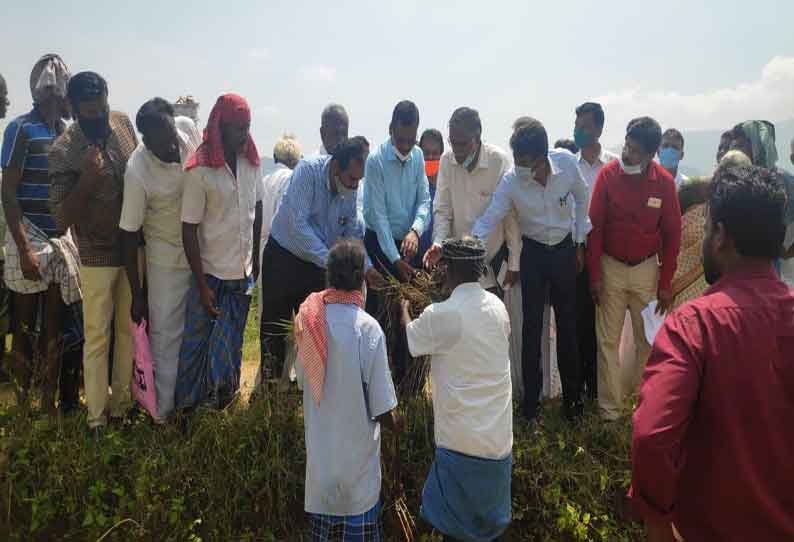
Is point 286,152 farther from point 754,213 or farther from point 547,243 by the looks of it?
point 754,213

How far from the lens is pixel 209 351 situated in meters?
3.88

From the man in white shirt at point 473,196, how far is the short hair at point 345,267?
1322 mm

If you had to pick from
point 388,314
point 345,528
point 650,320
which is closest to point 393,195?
point 388,314

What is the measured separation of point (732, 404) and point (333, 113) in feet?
13.7

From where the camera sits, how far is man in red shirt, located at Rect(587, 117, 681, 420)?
409 cm

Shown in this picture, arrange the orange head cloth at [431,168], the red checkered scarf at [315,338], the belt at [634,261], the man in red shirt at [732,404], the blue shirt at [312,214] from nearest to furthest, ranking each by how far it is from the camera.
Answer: the man in red shirt at [732,404]
the red checkered scarf at [315,338]
the blue shirt at [312,214]
the belt at [634,261]
the orange head cloth at [431,168]

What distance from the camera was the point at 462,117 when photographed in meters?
4.05

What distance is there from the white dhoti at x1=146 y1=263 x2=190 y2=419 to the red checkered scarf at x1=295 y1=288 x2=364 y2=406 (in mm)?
1367

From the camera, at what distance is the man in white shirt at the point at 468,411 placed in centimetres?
281

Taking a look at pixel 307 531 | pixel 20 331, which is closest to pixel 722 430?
pixel 307 531

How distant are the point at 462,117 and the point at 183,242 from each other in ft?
6.75

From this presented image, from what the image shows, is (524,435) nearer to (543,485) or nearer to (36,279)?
(543,485)

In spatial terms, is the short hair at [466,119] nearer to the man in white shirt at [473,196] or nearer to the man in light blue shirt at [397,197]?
the man in white shirt at [473,196]

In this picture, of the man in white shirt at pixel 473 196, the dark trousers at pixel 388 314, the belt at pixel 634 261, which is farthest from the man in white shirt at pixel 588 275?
the dark trousers at pixel 388 314
